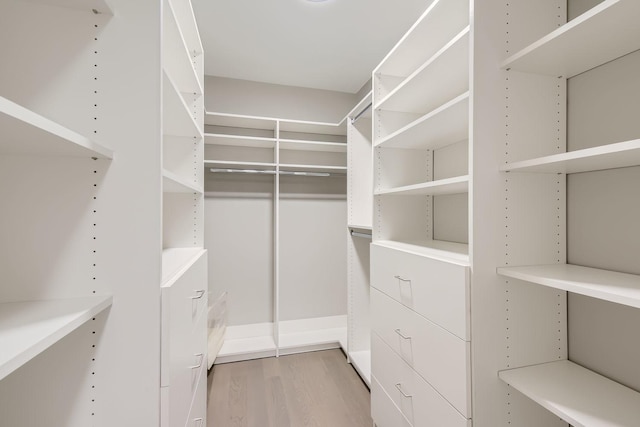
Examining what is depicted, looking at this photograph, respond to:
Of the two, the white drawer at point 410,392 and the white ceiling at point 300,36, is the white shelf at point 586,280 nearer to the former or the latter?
the white drawer at point 410,392

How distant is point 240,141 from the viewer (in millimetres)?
2707

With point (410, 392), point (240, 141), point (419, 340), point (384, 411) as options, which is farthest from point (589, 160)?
point (240, 141)

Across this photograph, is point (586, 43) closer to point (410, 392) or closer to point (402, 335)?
point (402, 335)

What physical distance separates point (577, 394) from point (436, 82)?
53.1 inches

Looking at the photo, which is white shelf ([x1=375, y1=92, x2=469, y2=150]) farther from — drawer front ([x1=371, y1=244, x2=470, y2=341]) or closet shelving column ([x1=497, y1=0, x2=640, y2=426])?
drawer front ([x1=371, y1=244, x2=470, y2=341])

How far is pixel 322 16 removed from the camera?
1947 millimetres

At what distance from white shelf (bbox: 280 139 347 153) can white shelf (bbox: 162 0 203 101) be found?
3.42 feet

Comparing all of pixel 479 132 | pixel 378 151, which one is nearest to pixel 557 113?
pixel 479 132

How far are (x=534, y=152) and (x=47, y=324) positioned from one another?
5.11 ft

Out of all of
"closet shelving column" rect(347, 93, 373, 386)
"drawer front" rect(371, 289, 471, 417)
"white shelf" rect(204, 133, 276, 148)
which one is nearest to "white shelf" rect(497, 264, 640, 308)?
"drawer front" rect(371, 289, 471, 417)

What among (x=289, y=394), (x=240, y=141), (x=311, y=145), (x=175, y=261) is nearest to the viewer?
(x=175, y=261)

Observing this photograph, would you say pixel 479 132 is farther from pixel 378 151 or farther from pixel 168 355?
pixel 168 355

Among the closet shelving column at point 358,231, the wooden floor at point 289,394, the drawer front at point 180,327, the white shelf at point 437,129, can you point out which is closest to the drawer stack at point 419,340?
the wooden floor at point 289,394

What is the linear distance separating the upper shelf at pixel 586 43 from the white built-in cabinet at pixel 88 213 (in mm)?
1193
